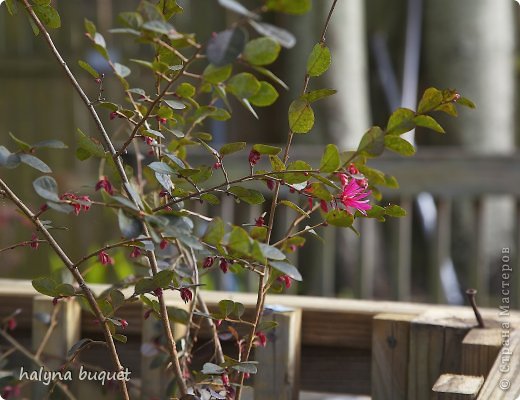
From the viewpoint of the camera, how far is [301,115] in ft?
2.79

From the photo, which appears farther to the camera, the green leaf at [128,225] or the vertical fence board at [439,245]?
the vertical fence board at [439,245]

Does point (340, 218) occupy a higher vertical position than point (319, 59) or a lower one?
lower

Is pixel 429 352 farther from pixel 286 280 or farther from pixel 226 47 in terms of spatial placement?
pixel 226 47

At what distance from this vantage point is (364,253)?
301cm

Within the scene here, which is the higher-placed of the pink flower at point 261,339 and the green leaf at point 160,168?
the green leaf at point 160,168

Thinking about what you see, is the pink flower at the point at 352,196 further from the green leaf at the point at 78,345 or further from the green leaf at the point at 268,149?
the green leaf at the point at 78,345

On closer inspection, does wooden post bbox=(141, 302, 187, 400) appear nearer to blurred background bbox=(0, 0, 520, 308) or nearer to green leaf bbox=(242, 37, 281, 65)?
green leaf bbox=(242, 37, 281, 65)

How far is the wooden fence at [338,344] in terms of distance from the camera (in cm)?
115

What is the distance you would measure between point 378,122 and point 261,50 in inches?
154

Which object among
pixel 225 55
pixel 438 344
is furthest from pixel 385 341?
pixel 225 55

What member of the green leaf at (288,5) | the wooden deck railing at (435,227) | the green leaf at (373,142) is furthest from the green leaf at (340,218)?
the wooden deck railing at (435,227)

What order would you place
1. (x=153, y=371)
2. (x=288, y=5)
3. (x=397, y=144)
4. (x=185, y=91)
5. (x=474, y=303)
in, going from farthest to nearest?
(x=153, y=371) < (x=474, y=303) < (x=185, y=91) < (x=397, y=144) < (x=288, y=5)

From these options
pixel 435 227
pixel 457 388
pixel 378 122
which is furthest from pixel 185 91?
pixel 378 122

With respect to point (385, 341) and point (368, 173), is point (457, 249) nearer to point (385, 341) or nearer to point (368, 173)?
point (385, 341)
